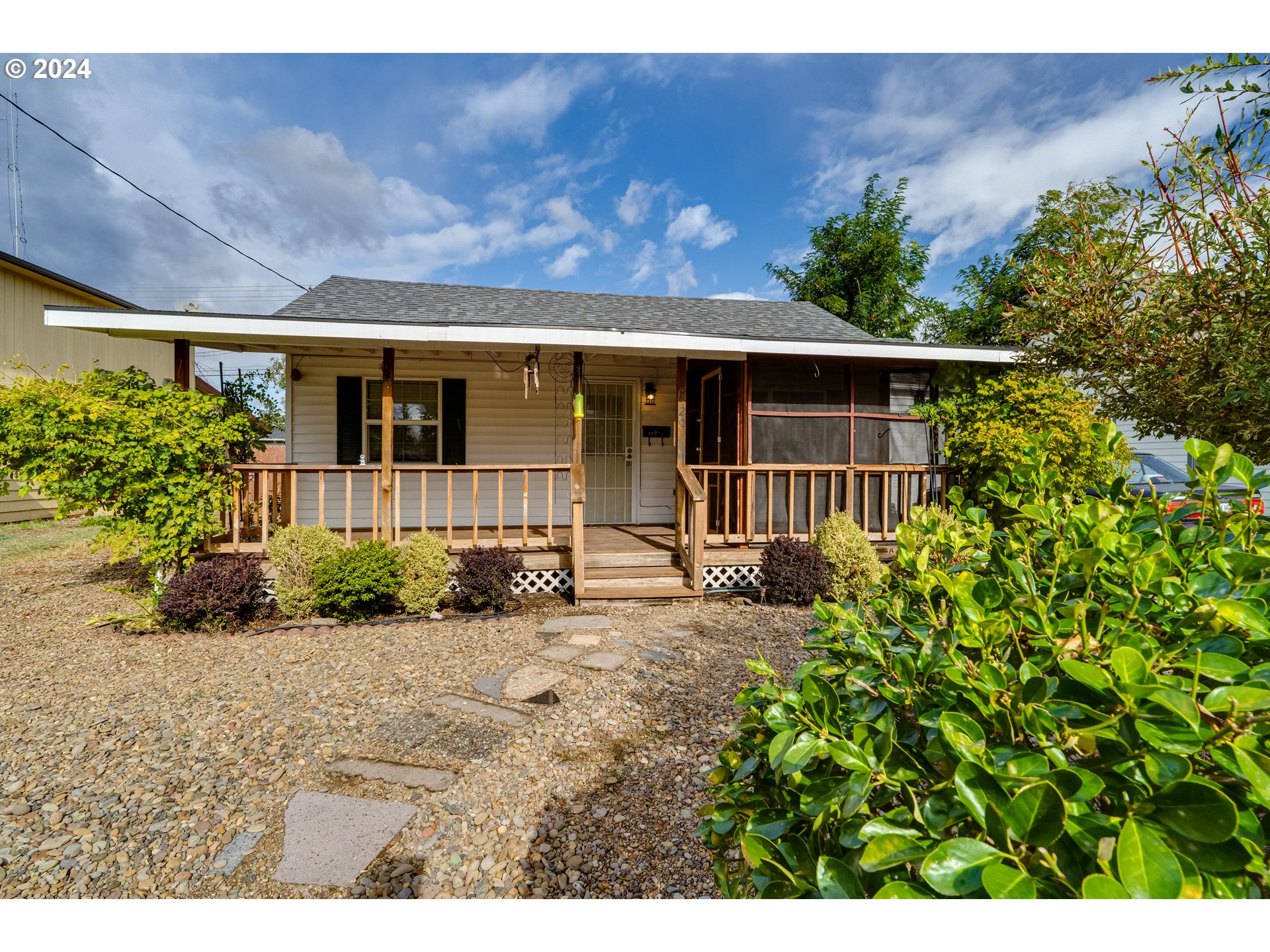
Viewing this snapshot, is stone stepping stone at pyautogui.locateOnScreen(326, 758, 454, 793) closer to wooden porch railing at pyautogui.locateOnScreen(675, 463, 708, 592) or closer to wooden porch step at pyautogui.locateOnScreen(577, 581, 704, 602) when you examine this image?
wooden porch step at pyautogui.locateOnScreen(577, 581, 704, 602)

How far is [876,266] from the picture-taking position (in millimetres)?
18953

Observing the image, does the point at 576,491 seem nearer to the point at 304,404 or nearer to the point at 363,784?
the point at 363,784

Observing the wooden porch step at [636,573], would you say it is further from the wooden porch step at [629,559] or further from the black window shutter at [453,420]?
the black window shutter at [453,420]

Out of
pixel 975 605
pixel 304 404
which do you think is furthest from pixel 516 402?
pixel 975 605

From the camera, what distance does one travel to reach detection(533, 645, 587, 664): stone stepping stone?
14.6 feet

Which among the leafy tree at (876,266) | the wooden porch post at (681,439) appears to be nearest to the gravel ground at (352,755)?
the wooden porch post at (681,439)

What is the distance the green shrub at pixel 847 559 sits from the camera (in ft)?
19.7

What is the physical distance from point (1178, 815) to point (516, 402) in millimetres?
8628

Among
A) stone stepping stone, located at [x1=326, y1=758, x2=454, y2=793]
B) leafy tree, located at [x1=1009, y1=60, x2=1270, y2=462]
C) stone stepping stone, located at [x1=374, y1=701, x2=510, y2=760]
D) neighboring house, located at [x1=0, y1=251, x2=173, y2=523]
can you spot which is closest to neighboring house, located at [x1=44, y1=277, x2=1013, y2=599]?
stone stepping stone, located at [x1=374, y1=701, x2=510, y2=760]

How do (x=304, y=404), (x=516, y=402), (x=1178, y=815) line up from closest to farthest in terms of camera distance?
(x=1178, y=815) < (x=304, y=404) < (x=516, y=402)

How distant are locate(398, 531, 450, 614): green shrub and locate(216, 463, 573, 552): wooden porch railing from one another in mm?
377

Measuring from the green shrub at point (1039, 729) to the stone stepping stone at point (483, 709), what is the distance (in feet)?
Result: 8.08

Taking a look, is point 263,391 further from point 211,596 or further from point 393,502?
point 211,596
